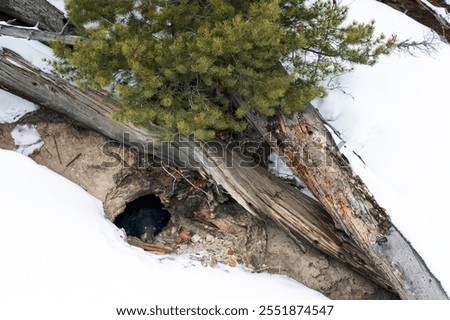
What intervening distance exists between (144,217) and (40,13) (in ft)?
10.8

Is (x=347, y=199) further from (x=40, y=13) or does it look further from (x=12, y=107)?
(x=40, y=13)

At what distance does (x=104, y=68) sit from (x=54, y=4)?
8.52 feet

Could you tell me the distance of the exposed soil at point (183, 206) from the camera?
22.8ft

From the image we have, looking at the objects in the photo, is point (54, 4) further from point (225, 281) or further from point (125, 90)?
point (225, 281)

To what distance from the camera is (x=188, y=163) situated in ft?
22.3

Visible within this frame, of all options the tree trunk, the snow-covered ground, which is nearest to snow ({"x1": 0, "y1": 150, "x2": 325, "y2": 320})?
the snow-covered ground

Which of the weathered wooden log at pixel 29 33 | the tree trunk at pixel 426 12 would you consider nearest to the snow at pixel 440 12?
the tree trunk at pixel 426 12

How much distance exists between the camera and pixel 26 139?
715 centimetres

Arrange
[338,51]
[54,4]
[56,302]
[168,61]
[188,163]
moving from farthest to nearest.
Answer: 1. [54,4]
2. [188,163]
3. [338,51]
4. [168,61]
5. [56,302]

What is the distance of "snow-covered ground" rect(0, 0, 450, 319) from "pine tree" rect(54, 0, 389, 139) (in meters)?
1.49

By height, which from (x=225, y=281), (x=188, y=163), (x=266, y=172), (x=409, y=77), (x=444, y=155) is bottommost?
(x=225, y=281)

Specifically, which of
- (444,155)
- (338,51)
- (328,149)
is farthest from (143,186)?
(444,155)

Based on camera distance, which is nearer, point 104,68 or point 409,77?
point 104,68

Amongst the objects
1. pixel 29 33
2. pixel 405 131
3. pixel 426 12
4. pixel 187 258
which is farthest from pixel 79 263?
pixel 426 12
